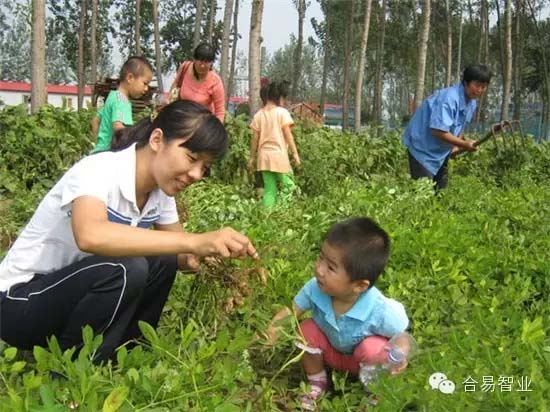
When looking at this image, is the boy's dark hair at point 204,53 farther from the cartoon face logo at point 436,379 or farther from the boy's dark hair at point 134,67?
the cartoon face logo at point 436,379

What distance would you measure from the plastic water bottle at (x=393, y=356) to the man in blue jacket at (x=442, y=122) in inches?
121

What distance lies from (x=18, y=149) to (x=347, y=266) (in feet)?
14.9

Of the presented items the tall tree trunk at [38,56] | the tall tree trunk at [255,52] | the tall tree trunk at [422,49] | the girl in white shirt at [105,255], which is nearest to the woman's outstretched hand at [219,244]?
the girl in white shirt at [105,255]

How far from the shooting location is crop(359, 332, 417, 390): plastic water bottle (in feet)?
7.20

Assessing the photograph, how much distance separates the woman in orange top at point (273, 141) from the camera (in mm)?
5430

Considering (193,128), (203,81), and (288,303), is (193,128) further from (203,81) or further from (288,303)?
(203,81)

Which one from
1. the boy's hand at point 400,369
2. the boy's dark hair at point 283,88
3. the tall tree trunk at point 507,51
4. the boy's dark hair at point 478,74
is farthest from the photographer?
the tall tree trunk at point 507,51

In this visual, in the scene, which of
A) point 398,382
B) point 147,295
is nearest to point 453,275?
point 398,382

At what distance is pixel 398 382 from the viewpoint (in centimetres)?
191

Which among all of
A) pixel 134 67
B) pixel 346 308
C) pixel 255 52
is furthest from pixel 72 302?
pixel 255 52

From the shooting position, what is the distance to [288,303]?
9.12ft

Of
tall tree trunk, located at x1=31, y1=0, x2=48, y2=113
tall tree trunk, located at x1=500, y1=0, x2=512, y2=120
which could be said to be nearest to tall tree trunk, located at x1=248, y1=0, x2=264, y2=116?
tall tree trunk, located at x1=31, y1=0, x2=48, y2=113

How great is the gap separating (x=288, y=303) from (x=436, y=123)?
2.76 meters

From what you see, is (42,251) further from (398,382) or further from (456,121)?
(456,121)
